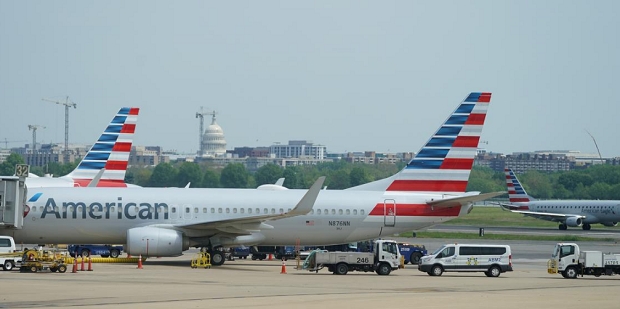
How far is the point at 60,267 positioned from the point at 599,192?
154m

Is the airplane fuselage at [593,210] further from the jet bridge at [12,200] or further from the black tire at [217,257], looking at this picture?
the jet bridge at [12,200]

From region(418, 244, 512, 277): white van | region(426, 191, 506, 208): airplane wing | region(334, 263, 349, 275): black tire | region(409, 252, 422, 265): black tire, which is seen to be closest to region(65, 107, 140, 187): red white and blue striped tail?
region(409, 252, 422, 265): black tire

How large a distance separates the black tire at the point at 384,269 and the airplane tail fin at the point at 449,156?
6995 millimetres

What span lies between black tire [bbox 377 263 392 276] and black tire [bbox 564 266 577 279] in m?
8.02

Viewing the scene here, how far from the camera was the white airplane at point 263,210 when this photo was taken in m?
52.8

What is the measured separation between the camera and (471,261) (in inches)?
1978

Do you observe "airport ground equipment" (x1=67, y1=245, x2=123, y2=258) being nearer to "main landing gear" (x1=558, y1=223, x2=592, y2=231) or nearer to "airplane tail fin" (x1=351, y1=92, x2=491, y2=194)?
"airplane tail fin" (x1=351, y1=92, x2=491, y2=194)

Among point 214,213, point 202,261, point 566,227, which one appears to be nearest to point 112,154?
point 214,213

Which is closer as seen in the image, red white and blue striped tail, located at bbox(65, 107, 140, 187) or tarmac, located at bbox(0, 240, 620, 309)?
tarmac, located at bbox(0, 240, 620, 309)

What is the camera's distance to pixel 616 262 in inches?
1959

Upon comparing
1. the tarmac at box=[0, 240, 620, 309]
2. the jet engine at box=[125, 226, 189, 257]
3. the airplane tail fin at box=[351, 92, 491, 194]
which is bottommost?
the tarmac at box=[0, 240, 620, 309]

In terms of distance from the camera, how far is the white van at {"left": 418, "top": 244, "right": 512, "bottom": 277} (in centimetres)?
5016

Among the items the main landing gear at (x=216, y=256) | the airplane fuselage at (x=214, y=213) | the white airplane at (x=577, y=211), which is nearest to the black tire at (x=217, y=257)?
the main landing gear at (x=216, y=256)

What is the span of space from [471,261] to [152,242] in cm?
1516
